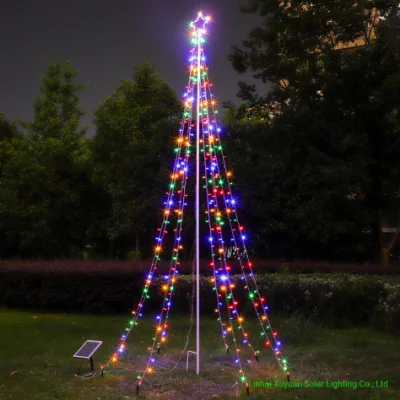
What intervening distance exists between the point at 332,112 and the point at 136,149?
6.65m

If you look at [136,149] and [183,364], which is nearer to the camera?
[183,364]

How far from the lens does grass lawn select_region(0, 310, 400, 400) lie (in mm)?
5055

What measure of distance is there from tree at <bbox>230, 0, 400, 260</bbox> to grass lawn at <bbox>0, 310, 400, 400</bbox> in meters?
6.33

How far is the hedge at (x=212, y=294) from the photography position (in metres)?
8.42

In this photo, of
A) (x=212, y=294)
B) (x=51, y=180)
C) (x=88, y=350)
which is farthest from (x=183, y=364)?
(x=51, y=180)

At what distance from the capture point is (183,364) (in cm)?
629

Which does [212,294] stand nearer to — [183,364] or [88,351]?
[183,364]

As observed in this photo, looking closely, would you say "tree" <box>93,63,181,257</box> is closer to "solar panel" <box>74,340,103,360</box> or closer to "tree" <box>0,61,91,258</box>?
"tree" <box>0,61,91,258</box>

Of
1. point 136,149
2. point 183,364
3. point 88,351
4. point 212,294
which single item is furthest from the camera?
point 136,149

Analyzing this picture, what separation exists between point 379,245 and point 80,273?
9307 mm

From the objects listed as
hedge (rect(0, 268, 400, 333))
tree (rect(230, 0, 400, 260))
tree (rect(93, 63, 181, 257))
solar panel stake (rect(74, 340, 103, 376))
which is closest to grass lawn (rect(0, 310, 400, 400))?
solar panel stake (rect(74, 340, 103, 376))

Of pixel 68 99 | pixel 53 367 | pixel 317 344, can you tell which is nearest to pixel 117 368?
pixel 53 367

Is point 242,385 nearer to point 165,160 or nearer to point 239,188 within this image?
point 239,188

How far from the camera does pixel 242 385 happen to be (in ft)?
17.4
